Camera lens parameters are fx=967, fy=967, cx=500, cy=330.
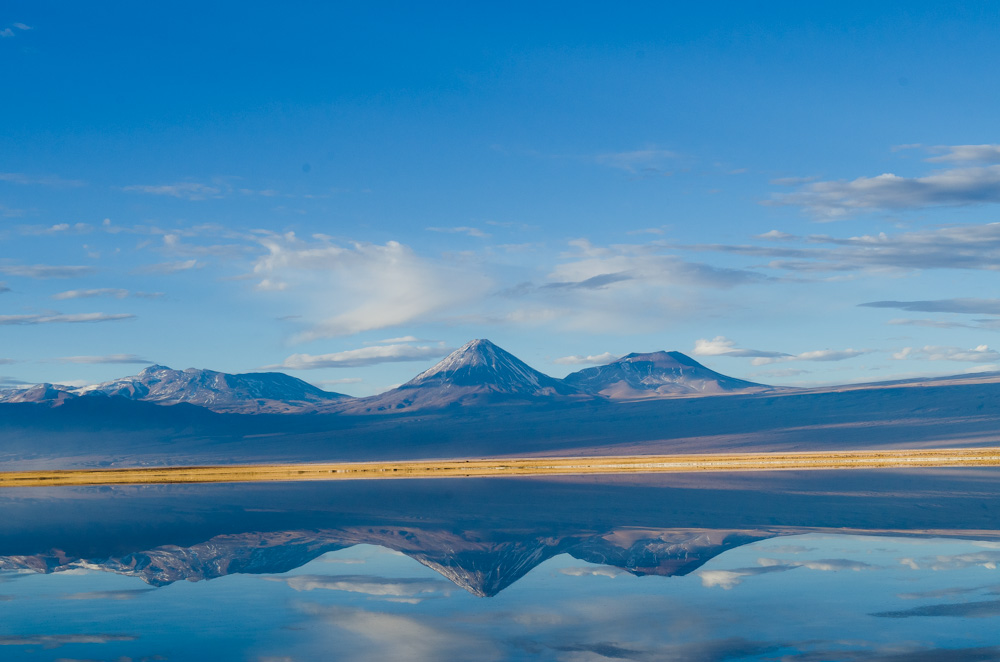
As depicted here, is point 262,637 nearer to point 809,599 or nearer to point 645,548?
point 809,599

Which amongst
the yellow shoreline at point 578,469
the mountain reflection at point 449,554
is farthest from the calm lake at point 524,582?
the yellow shoreline at point 578,469

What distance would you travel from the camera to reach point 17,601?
66.6ft

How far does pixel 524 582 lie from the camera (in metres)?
21.2

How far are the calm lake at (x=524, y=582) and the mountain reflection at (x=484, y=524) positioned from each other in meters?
0.15

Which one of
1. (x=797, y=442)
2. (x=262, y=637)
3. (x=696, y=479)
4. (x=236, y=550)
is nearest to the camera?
(x=262, y=637)

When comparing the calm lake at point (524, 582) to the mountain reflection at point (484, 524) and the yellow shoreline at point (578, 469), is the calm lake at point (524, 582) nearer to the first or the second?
the mountain reflection at point (484, 524)

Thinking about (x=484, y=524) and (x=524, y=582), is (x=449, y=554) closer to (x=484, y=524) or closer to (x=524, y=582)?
(x=524, y=582)

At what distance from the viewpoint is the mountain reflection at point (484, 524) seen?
81.6ft

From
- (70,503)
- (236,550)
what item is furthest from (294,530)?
(70,503)

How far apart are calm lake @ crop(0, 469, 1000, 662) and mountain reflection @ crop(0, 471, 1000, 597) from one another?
0.15 meters

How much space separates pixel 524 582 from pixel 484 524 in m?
11.1

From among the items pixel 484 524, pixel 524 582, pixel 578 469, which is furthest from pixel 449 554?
pixel 578 469

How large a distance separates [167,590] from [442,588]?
619cm

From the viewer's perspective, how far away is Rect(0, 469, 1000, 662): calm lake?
51.7ft
